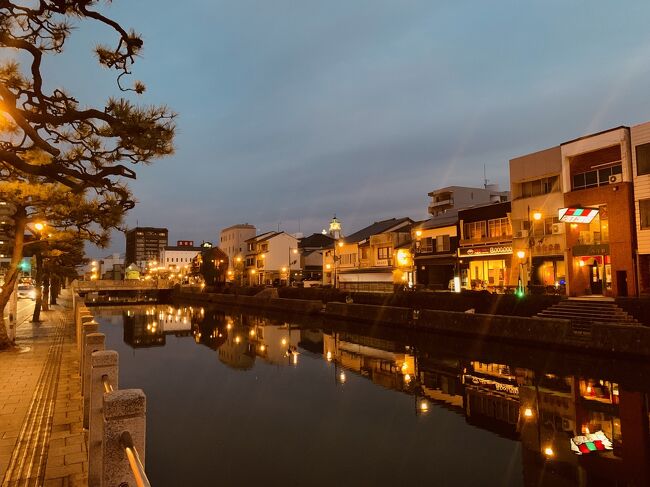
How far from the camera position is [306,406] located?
1512cm

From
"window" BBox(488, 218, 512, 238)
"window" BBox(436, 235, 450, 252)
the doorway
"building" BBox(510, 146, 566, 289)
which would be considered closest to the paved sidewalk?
"building" BBox(510, 146, 566, 289)

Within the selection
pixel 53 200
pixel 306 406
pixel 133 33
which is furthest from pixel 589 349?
pixel 53 200

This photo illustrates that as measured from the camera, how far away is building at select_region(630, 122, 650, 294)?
26.0 metres

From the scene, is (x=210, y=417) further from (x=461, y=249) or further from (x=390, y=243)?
(x=390, y=243)

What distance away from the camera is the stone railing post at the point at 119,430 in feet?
13.2

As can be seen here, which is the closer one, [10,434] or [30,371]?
[10,434]

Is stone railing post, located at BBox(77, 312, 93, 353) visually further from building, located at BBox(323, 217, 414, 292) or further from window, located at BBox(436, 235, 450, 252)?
window, located at BBox(436, 235, 450, 252)

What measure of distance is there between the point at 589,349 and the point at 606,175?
14490 millimetres

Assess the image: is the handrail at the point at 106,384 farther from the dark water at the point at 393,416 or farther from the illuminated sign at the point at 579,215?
the illuminated sign at the point at 579,215

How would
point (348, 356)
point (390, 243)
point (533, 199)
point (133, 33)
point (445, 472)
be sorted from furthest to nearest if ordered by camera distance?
point (390, 243), point (533, 199), point (348, 356), point (445, 472), point (133, 33)

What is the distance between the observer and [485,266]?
135 feet

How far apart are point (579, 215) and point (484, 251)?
1158 cm

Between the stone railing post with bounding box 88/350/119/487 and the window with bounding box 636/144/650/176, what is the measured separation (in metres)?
30.0

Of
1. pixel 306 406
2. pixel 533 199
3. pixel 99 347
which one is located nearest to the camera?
pixel 99 347
